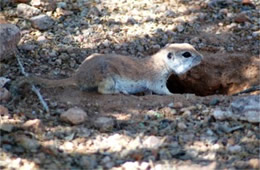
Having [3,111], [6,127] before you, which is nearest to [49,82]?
[3,111]

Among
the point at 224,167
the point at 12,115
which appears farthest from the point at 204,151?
the point at 12,115

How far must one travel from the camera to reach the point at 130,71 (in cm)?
683

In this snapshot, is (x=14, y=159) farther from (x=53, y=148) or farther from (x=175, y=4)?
(x=175, y=4)

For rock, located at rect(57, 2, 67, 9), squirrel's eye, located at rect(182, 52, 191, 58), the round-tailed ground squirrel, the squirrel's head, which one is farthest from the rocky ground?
squirrel's eye, located at rect(182, 52, 191, 58)

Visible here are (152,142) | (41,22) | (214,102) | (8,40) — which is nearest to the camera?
(152,142)

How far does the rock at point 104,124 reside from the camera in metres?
5.21

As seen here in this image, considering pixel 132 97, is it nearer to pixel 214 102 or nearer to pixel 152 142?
pixel 214 102

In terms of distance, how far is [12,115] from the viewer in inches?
213

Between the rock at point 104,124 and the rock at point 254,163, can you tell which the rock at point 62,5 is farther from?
the rock at point 254,163

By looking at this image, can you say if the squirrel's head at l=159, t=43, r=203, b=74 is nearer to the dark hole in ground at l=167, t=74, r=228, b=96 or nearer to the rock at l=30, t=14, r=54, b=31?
the dark hole in ground at l=167, t=74, r=228, b=96

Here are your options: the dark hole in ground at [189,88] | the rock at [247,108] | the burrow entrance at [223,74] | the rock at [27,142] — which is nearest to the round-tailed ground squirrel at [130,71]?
the burrow entrance at [223,74]

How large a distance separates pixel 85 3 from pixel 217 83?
Answer: 92.3 inches

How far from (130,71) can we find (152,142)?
210 cm

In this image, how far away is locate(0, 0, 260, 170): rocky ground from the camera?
4.70m
